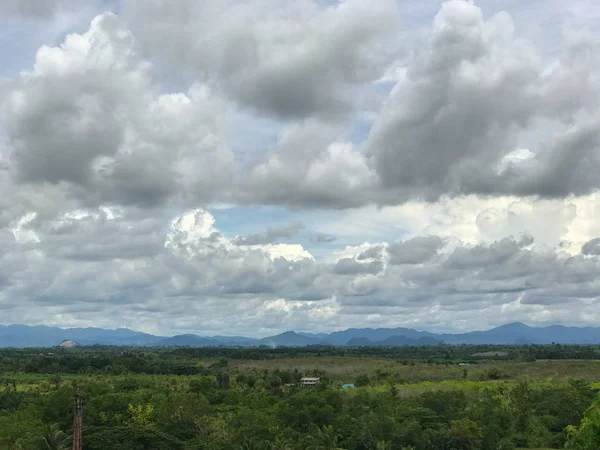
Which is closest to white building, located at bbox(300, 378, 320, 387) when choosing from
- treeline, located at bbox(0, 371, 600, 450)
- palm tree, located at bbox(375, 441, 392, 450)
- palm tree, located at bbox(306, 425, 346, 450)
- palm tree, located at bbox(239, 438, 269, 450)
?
treeline, located at bbox(0, 371, 600, 450)

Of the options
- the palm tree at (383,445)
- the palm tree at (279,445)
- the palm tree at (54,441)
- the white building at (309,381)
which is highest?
the white building at (309,381)

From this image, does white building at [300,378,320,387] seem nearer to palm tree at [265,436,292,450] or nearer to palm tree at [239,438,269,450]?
palm tree at [265,436,292,450]

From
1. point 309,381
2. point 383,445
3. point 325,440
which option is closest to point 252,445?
point 325,440

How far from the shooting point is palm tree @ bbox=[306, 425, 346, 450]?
87287 millimetres

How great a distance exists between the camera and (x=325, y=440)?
89.7 meters

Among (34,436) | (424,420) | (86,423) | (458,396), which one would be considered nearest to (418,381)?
(458,396)

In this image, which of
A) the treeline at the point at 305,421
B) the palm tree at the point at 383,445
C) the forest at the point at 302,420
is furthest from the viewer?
the forest at the point at 302,420

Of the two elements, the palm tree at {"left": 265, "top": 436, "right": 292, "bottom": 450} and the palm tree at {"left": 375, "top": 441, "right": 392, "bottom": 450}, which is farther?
the palm tree at {"left": 375, "top": 441, "right": 392, "bottom": 450}

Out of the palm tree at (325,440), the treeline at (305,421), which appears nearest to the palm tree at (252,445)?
the treeline at (305,421)

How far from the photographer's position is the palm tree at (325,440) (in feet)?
286

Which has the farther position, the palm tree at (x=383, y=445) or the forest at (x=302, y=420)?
the forest at (x=302, y=420)

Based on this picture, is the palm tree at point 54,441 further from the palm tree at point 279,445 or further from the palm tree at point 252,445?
the palm tree at point 279,445

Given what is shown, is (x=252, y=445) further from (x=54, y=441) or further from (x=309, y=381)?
(x=309, y=381)

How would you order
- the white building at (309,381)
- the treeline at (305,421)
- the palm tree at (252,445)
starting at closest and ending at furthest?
the palm tree at (252,445)
the treeline at (305,421)
the white building at (309,381)
